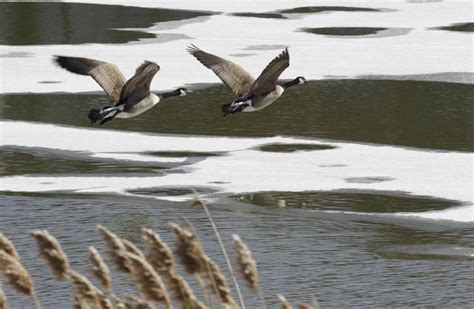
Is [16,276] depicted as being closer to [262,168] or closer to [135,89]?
[262,168]

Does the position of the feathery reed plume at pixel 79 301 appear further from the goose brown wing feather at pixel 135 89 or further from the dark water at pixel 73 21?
the dark water at pixel 73 21

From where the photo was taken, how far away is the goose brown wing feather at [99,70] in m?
12.7

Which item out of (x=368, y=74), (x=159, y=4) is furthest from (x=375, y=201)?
(x=159, y=4)

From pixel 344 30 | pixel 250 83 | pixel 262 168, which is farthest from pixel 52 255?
pixel 344 30

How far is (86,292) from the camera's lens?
3037 mm

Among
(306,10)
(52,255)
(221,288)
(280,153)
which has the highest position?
Answer: (52,255)

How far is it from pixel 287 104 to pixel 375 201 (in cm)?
458

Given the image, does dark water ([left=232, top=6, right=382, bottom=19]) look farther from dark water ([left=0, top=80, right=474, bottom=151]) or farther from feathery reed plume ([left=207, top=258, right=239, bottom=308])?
feathery reed plume ([left=207, top=258, right=239, bottom=308])

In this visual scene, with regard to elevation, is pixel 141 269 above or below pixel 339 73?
above

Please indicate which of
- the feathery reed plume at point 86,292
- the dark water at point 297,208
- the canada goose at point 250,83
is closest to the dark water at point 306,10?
the dark water at point 297,208

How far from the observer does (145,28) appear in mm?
19656

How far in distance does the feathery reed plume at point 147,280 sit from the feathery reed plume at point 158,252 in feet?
0.19

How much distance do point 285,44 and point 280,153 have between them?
250 inches

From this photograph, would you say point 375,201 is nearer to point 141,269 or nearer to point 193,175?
point 193,175
